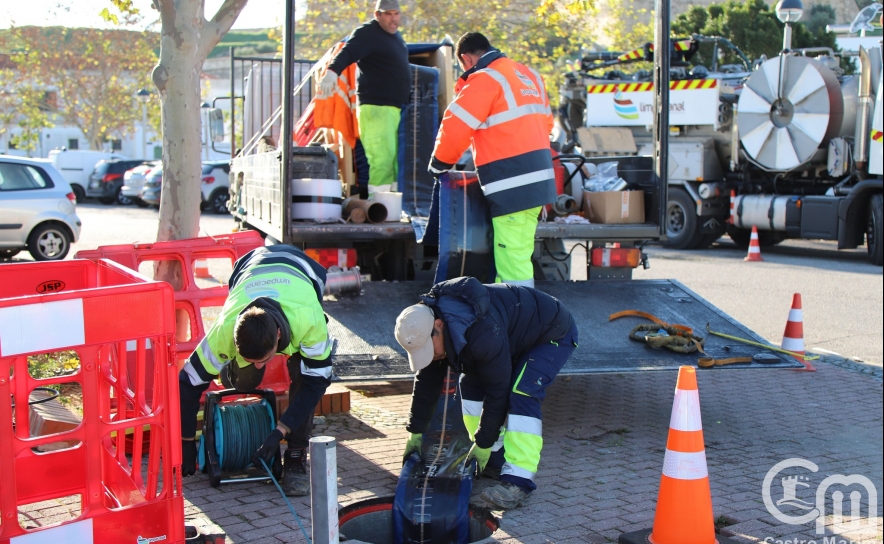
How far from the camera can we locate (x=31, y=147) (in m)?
24.8

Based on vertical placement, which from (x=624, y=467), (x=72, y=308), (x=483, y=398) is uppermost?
(x=72, y=308)

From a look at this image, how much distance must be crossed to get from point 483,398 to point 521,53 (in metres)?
17.2

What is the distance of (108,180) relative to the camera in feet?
97.5

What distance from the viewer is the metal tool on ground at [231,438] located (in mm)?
4480

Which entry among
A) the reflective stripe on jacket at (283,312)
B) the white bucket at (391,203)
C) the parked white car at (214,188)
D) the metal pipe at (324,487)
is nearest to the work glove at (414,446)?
the reflective stripe on jacket at (283,312)

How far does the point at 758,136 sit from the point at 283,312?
37.4 feet

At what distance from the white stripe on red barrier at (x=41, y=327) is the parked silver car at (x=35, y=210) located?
1108 cm

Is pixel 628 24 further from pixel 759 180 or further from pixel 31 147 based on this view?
pixel 31 147

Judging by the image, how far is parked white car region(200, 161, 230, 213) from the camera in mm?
24734

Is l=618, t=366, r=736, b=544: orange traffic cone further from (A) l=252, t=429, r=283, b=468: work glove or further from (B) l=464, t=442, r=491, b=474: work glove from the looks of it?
(A) l=252, t=429, r=283, b=468: work glove

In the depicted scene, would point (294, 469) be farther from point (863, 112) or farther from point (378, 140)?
point (863, 112)

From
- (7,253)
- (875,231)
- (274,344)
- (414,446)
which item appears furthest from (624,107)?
(274,344)

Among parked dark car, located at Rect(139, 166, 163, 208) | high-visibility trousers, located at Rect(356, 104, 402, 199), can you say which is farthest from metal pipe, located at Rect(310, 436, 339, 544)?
parked dark car, located at Rect(139, 166, 163, 208)

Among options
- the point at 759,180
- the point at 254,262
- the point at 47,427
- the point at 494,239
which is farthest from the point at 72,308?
the point at 759,180
